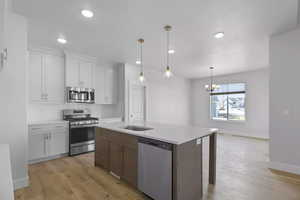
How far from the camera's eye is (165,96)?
6.55m

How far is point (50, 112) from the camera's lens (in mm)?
4086

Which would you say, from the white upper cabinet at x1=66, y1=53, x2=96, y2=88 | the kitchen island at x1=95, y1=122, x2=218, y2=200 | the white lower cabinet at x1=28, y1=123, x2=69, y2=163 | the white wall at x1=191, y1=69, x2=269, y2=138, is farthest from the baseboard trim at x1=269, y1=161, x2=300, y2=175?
the white upper cabinet at x1=66, y1=53, x2=96, y2=88

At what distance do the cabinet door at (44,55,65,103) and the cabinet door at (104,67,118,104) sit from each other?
4.28 feet

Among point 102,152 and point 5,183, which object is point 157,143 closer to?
point 5,183

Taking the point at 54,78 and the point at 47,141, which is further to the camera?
the point at 54,78

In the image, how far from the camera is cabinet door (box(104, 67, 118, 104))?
4988 millimetres

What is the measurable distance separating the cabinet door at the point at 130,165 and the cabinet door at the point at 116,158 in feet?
0.38

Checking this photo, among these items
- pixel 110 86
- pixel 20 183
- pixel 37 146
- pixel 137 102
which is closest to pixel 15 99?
pixel 20 183

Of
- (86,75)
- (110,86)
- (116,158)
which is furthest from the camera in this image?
(110,86)

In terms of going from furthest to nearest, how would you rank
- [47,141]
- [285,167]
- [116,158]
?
1. [47,141]
2. [285,167]
3. [116,158]

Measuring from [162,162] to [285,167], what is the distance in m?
2.82

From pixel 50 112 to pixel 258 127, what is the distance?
7505 millimetres

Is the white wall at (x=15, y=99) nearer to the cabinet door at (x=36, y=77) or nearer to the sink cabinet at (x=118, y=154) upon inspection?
the sink cabinet at (x=118, y=154)

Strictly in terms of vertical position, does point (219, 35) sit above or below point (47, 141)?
above
